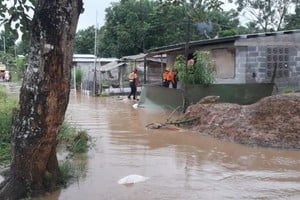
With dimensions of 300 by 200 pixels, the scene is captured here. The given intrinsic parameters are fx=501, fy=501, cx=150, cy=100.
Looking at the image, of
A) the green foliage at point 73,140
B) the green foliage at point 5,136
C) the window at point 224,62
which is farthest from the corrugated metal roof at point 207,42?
the green foliage at point 5,136

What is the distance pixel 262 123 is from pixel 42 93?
7007mm

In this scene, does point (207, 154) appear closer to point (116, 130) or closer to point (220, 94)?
point (116, 130)

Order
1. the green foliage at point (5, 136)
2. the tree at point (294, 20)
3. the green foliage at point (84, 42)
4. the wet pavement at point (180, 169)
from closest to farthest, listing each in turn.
A: the wet pavement at point (180, 169)
the green foliage at point (5, 136)
the tree at point (294, 20)
the green foliage at point (84, 42)

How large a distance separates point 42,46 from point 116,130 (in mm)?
8064

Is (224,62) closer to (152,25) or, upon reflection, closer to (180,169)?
(180,169)

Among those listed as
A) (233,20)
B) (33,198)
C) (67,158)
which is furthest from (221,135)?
(233,20)

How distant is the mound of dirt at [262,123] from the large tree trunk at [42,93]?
20.2 ft

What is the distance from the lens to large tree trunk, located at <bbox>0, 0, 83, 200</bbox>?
20.6ft

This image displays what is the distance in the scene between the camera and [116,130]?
14.2m

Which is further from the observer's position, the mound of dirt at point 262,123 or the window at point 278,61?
the window at point 278,61

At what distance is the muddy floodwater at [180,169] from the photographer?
23.5 feet

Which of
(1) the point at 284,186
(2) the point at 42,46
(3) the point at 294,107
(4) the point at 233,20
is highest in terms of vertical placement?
(4) the point at 233,20

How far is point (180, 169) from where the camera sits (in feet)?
29.0

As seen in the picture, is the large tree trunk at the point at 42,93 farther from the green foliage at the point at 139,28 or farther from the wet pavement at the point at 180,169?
the green foliage at the point at 139,28
